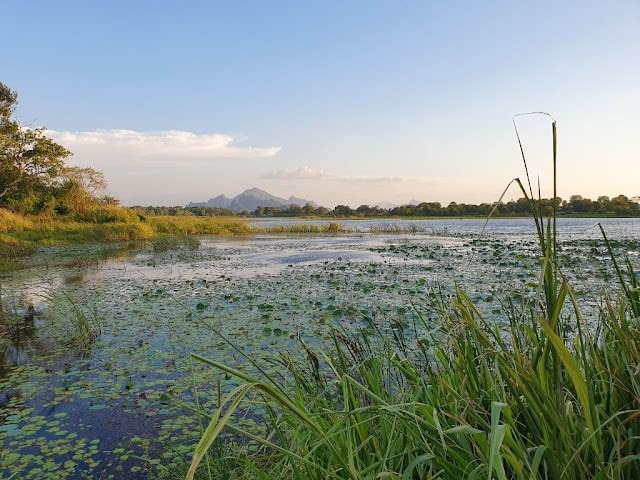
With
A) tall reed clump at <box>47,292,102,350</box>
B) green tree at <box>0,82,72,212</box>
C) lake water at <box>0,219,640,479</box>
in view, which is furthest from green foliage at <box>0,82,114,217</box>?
tall reed clump at <box>47,292,102,350</box>

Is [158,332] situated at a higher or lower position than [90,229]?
lower

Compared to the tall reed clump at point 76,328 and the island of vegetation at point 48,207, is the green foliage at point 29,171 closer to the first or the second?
the island of vegetation at point 48,207

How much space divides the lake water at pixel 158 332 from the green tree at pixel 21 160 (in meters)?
15.3

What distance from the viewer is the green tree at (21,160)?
→ 2489 cm

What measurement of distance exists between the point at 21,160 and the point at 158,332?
83.7 ft

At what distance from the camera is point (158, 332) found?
22.5 feet

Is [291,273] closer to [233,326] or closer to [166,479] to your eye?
[233,326]

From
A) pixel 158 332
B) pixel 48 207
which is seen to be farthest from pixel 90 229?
pixel 158 332

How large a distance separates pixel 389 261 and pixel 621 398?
1390cm

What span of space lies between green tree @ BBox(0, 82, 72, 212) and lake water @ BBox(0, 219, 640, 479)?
50.0ft

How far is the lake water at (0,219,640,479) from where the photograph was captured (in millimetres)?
3523

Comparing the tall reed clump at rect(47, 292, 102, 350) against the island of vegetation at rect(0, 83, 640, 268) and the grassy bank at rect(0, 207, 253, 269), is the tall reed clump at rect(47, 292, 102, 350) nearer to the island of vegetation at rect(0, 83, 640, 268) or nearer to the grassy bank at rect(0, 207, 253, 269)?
the grassy bank at rect(0, 207, 253, 269)

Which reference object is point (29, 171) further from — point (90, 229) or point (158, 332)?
point (158, 332)

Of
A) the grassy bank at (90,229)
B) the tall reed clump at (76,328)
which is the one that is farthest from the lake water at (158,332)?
the grassy bank at (90,229)
